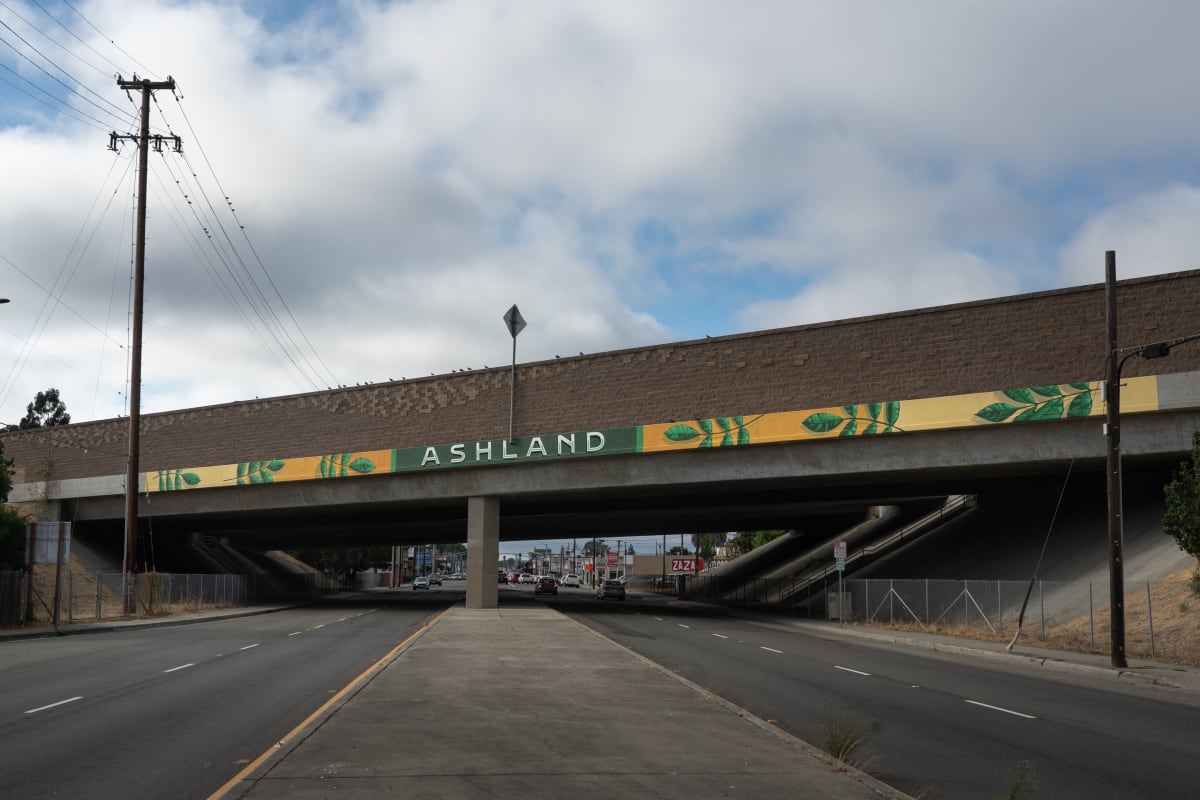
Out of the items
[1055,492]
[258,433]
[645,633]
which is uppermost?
[258,433]

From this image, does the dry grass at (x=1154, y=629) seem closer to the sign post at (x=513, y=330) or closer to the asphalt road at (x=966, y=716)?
the asphalt road at (x=966, y=716)

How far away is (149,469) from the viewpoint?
187ft

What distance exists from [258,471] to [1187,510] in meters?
42.5

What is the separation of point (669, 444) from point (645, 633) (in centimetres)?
1011

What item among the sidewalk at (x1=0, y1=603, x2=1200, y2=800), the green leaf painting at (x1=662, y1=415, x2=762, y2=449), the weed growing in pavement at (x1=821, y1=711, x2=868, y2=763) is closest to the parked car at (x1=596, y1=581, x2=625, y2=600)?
the green leaf painting at (x1=662, y1=415, x2=762, y2=449)

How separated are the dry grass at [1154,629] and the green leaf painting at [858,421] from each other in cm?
806

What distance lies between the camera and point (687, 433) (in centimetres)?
4106

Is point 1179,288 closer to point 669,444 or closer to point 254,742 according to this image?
point 669,444

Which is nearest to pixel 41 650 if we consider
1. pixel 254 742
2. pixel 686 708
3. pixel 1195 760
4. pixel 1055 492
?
pixel 254 742

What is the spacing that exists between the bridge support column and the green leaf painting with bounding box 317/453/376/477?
5870mm

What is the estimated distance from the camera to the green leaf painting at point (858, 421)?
36375 mm

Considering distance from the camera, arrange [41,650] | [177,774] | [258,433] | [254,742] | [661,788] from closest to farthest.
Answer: [661,788] → [177,774] → [254,742] → [41,650] → [258,433]

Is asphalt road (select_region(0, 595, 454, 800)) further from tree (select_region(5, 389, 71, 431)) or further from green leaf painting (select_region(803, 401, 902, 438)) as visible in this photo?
tree (select_region(5, 389, 71, 431))

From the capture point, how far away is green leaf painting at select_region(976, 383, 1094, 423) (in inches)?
1302
